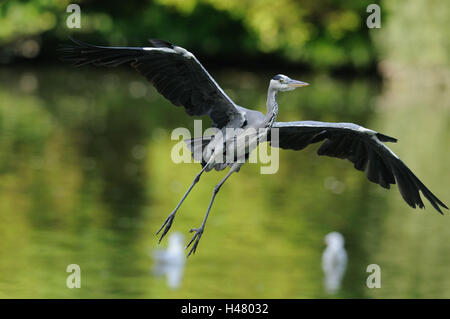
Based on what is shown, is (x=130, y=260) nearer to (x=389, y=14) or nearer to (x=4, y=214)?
(x=4, y=214)

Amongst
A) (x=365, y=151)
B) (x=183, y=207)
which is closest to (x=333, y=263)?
(x=183, y=207)

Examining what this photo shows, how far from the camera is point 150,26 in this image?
58.5 meters

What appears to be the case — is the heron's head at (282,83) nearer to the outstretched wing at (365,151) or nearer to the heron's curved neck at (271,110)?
the heron's curved neck at (271,110)

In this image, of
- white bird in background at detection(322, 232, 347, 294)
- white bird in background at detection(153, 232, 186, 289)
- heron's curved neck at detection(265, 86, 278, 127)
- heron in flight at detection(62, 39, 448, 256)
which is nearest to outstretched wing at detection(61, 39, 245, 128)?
heron in flight at detection(62, 39, 448, 256)

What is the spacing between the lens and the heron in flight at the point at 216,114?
23.4ft

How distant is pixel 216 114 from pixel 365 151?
5.56 feet

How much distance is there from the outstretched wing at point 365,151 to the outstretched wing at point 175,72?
26.6 inches

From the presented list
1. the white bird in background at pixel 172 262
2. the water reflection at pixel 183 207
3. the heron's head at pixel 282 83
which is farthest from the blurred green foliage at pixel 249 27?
the heron's head at pixel 282 83

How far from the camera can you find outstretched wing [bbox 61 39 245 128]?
7359 mm

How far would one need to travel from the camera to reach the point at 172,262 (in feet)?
90.5

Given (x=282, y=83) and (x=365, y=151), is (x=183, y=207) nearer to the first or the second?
(x=365, y=151)

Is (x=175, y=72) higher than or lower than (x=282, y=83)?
higher

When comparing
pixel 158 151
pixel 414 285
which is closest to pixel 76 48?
pixel 414 285

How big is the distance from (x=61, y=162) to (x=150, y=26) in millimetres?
21965
